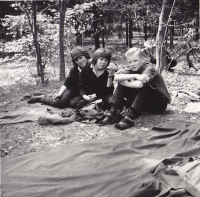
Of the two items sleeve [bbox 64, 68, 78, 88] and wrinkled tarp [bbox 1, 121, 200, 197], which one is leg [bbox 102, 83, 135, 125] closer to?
wrinkled tarp [bbox 1, 121, 200, 197]

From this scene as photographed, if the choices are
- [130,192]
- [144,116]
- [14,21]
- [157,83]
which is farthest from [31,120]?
[14,21]

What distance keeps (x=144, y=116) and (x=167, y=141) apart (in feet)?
3.30

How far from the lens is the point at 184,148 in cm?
261

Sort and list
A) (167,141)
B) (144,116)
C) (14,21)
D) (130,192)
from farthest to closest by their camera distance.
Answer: (14,21)
(144,116)
(167,141)
(130,192)

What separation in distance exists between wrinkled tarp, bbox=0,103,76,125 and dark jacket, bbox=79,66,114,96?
0.46m

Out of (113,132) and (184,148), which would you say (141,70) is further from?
(184,148)

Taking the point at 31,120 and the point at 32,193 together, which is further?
the point at 31,120

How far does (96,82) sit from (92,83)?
0.08 m

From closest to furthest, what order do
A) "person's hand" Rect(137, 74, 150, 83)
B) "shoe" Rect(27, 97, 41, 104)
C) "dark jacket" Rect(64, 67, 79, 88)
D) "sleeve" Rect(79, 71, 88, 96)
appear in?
"person's hand" Rect(137, 74, 150, 83), "sleeve" Rect(79, 71, 88, 96), "dark jacket" Rect(64, 67, 79, 88), "shoe" Rect(27, 97, 41, 104)

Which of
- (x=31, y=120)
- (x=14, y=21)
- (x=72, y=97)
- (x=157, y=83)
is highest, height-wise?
(x=14, y=21)

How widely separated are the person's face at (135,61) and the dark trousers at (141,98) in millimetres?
317

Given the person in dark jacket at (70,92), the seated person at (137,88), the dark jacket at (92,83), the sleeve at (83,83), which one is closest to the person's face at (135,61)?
the seated person at (137,88)

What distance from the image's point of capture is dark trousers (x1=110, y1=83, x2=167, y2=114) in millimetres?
3318

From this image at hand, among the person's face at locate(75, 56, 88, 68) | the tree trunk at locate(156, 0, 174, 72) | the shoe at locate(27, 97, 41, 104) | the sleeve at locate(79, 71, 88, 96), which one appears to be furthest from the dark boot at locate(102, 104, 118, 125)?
the tree trunk at locate(156, 0, 174, 72)
